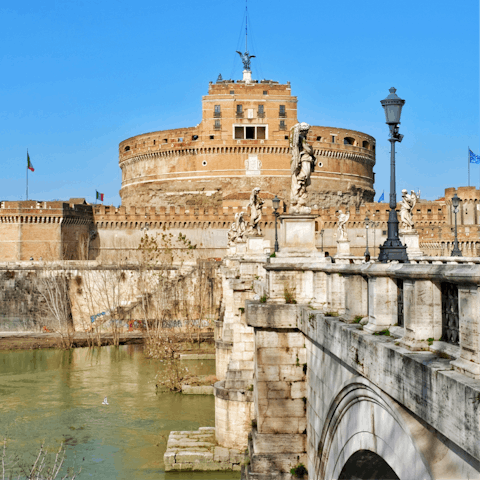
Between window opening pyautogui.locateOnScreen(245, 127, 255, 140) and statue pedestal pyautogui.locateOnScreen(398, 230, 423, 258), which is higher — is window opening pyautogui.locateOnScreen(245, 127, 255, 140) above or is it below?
above

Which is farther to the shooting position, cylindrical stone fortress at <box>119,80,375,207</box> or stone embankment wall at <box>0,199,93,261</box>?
cylindrical stone fortress at <box>119,80,375,207</box>

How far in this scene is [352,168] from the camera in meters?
63.3

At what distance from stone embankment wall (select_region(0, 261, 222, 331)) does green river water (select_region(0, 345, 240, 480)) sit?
7.22 m

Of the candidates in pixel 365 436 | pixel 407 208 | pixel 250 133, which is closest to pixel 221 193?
pixel 250 133

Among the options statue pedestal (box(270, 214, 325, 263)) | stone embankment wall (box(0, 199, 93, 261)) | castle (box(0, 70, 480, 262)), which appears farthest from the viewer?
castle (box(0, 70, 480, 262))

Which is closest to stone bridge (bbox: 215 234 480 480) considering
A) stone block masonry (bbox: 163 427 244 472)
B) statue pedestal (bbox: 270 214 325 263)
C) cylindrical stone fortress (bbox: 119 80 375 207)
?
statue pedestal (bbox: 270 214 325 263)

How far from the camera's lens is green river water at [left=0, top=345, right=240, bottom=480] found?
16312mm

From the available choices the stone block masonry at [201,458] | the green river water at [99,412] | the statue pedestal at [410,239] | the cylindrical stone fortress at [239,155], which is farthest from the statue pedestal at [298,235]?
the cylindrical stone fortress at [239,155]

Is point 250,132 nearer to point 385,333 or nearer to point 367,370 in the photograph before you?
point 385,333

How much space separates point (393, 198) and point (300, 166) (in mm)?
1516

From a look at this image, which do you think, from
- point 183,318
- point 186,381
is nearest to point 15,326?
point 183,318

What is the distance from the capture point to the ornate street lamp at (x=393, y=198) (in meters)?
8.11

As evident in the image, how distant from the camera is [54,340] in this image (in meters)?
34.5

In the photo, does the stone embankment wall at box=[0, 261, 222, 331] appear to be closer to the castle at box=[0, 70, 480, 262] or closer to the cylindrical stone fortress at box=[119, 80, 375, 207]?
the castle at box=[0, 70, 480, 262]
